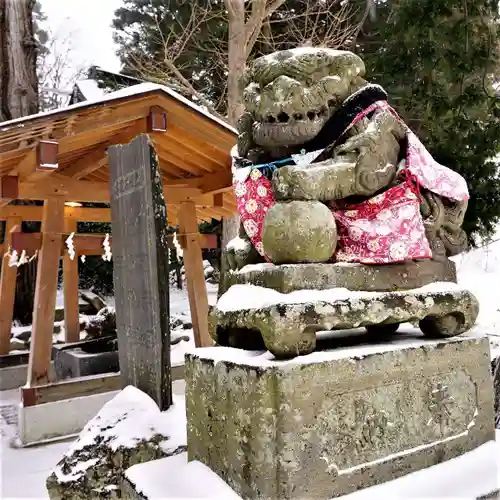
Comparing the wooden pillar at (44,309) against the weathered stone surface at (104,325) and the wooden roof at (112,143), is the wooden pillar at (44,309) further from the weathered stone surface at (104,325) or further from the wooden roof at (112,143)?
the weathered stone surface at (104,325)

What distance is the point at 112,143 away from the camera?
576 centimetres

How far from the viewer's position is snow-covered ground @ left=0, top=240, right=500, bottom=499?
3.90 meters

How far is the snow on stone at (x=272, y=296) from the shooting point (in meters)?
1.71

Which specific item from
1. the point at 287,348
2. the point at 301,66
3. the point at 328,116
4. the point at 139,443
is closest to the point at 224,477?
the point at 287,348

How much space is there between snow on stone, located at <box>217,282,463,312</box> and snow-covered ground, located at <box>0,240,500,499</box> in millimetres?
1126

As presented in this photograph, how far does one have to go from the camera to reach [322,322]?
1.71 metres

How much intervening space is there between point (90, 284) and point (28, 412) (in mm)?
9758

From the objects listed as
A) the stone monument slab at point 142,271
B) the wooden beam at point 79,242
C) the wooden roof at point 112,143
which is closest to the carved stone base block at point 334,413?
the stone monument slab at point 142,271

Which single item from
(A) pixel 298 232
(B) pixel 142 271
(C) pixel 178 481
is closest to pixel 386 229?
(A) pixel 298 232

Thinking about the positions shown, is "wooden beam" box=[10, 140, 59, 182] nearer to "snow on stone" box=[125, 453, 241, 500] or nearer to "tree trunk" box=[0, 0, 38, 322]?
"snow on stone" box=[125, 453, 241, 500]

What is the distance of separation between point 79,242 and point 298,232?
5.45 meters

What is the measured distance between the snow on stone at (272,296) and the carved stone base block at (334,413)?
0.19 meters

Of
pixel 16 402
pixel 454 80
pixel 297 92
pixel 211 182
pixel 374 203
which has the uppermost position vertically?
pixel 454 80

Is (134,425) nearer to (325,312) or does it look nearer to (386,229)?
(325,312)
